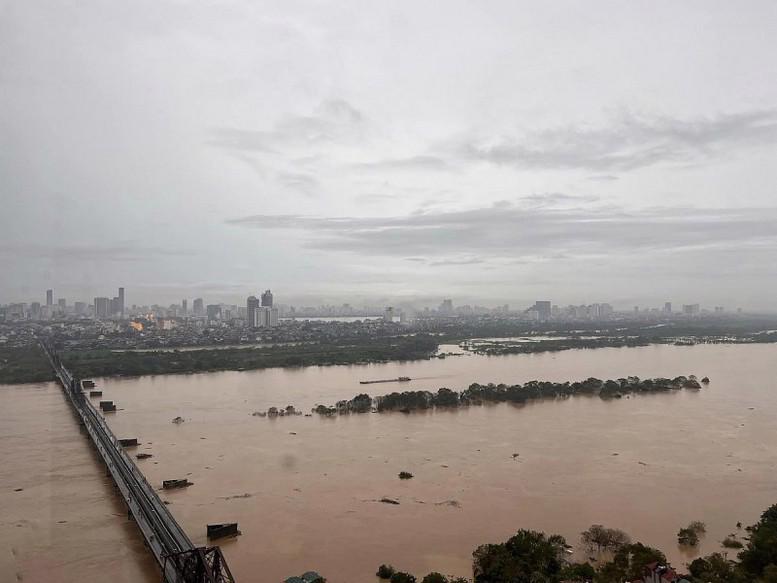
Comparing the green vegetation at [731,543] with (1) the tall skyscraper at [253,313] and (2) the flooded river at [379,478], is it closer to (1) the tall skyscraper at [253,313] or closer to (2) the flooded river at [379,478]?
(2) the flooded river at [379,478]

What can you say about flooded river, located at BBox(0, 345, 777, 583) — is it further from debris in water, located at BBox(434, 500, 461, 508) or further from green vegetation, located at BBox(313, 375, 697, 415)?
green vegetation, located at BBox(313, 375, 697, 415)

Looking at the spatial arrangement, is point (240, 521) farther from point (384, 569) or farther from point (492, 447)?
point (492, 447)

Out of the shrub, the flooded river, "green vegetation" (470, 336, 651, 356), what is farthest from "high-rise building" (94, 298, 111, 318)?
the shrub

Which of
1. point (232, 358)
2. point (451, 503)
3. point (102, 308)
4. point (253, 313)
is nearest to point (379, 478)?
point (451, 503)

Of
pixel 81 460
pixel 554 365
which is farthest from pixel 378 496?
pixel 554 365

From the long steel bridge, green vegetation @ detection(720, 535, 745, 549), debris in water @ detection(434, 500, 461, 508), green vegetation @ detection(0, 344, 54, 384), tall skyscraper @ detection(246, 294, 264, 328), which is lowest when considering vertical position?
green vegetation @ detection(720, 535, 745, 549)
